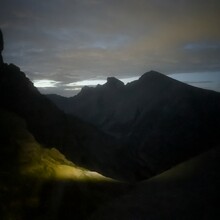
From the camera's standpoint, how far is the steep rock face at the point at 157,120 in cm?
7494

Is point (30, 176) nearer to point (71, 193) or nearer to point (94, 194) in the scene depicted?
point (71, 193)

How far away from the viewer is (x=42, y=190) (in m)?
18.1

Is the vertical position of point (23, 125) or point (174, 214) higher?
point (23, 125)

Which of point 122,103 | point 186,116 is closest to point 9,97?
point 186,116

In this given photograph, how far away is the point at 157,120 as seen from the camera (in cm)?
8844

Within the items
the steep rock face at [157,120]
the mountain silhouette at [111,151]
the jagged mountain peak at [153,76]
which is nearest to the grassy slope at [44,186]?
the mountain silhouette at [111,151]

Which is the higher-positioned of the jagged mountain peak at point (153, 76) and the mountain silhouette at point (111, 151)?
the jagged mountain peak at point (153, 76)

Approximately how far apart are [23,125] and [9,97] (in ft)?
57.0

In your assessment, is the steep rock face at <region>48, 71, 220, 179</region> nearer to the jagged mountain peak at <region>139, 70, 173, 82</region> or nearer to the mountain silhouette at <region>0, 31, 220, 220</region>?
the jagged mountain peak at <region>139, 70, 173, 82</region>

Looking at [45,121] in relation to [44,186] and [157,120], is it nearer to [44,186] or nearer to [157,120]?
[44,186]

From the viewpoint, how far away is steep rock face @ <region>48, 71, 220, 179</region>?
246 ft

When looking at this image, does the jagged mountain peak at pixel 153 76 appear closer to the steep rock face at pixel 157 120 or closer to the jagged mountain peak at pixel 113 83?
the steep rock face at pixel 157 120

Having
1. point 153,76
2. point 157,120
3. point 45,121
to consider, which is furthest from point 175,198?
point 153,76

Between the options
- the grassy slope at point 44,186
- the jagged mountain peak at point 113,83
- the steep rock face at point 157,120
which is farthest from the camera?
the jagged mountain peak at point 113,83
